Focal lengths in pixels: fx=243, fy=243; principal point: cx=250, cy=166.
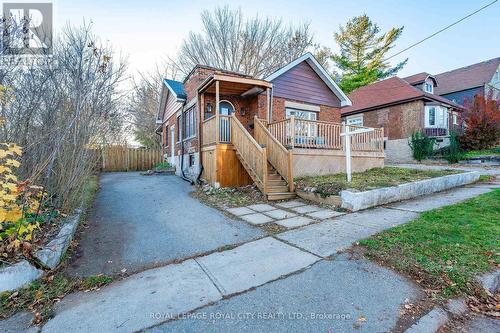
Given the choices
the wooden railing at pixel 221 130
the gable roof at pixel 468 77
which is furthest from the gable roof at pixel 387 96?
the wooden railing at pixel 221 130

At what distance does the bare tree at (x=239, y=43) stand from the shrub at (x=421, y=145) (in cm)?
1414

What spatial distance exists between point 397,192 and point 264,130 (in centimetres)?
454

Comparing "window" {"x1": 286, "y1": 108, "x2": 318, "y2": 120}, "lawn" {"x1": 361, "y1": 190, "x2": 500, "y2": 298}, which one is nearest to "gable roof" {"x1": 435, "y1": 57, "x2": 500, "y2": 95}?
"window" {"x1": 286, "y1": 108, "x2": 318, "y2": 120}

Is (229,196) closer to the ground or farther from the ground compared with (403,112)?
closer to the ground

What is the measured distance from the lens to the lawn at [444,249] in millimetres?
2805

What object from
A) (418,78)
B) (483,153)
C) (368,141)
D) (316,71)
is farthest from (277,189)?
(418,78)

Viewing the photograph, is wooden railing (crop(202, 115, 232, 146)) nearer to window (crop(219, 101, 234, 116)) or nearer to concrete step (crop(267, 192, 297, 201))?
window (crop(219, 101, 234, 116))

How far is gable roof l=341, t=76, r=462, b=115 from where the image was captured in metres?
18.8

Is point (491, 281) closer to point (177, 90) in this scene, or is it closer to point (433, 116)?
point (177, 90)

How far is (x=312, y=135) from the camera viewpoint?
926 cm

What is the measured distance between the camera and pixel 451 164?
1551 cm

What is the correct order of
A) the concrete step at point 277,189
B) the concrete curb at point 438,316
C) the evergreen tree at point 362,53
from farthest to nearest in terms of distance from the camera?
the evergreen tree at point 362,53, the concrete step at point 277,189, the concrete curb at point 438,316

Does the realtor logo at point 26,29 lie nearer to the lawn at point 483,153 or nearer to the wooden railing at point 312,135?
the wooden railing at point 312,135

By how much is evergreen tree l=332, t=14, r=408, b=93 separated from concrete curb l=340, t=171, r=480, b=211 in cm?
2264
